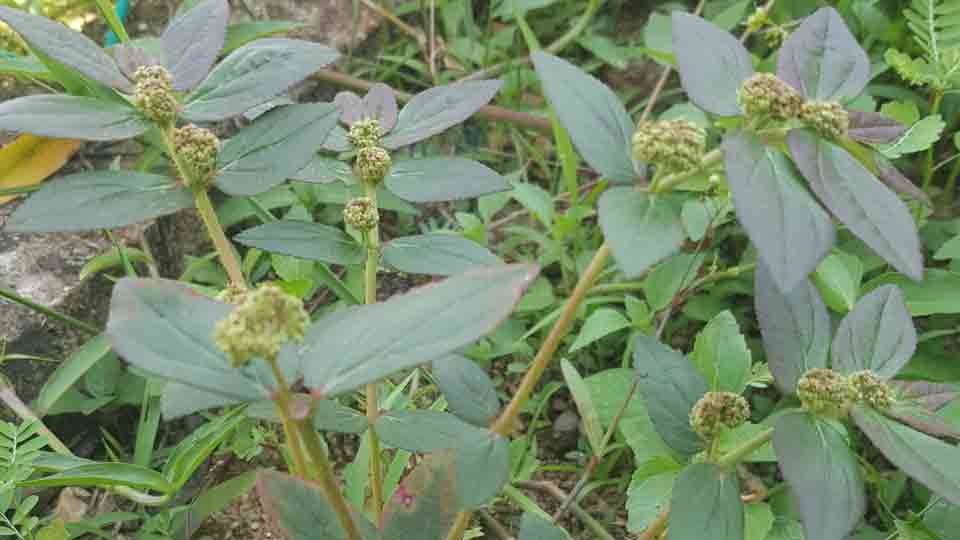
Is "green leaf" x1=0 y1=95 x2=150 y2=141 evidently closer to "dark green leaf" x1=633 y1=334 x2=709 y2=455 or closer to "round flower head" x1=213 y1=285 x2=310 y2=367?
"round flower head" x1=213 y1=285 x2=310 y2=367

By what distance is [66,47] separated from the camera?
1.07 metres

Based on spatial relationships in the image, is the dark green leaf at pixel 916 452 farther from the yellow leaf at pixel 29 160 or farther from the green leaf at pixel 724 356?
the yellow leaf at pixel 29 160

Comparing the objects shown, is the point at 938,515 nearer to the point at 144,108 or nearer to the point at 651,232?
the point at 651,232

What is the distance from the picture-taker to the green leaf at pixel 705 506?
99 cm

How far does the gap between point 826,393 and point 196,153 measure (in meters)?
0.69

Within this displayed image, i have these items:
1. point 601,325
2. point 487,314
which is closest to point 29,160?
point 601,325

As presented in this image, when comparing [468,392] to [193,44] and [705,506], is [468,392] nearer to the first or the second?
[705,506]

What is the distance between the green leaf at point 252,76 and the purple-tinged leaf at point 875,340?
641 mm

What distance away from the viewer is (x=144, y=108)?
1.05 meters

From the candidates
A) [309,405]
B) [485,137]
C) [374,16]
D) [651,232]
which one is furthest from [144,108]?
[374,16]

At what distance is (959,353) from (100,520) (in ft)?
4.88

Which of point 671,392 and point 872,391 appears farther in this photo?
point 671,392

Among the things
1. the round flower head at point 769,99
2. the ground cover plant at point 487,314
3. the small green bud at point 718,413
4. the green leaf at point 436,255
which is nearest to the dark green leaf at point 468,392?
the ground cover plant at point 487,314

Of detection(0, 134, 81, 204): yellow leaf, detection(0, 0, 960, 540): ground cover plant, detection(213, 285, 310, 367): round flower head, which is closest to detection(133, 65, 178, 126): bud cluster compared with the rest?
detection(0, 0, 960, 540): ground cover plant
